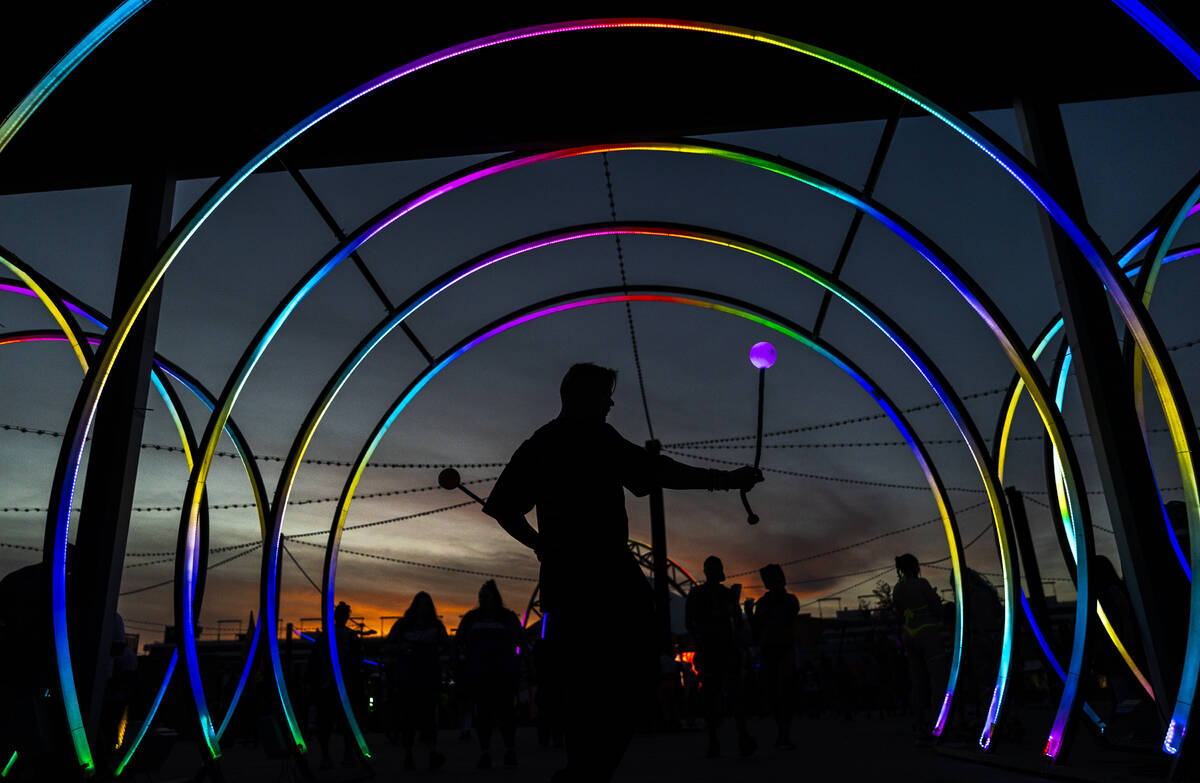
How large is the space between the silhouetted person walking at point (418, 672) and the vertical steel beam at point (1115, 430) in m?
6.97

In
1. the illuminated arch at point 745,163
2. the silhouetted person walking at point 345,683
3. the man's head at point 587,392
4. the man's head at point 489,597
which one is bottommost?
the silhouetted person walking at point 345,683

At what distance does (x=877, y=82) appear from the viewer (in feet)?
20.3

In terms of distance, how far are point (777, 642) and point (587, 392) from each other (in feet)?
22.4

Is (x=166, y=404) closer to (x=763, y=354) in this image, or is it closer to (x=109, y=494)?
(x=109, y=494)

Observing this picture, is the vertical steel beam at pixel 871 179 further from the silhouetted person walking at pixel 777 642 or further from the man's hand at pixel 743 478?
the man's hand at pixel 743 478

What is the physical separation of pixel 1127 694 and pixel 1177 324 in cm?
678

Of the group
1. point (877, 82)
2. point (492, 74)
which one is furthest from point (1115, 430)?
point (492, 74)

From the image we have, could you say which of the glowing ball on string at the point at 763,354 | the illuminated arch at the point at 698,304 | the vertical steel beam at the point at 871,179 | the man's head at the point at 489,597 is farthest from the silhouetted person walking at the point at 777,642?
the glowing ball on string at the point at 763,354

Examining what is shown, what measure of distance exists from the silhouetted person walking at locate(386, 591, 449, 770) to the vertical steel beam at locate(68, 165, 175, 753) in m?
3.04

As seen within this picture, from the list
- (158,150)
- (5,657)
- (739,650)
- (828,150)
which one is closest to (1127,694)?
(739,650)

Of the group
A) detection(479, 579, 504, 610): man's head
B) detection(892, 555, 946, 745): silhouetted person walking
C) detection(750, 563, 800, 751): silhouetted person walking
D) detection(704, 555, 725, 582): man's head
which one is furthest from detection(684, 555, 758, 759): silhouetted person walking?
detection(479, 579, 504, 610): man's head

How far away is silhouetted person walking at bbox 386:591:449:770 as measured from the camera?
979 cm

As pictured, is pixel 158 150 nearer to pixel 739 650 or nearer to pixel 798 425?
pixel 739 650

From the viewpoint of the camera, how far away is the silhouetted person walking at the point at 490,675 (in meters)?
9.61
